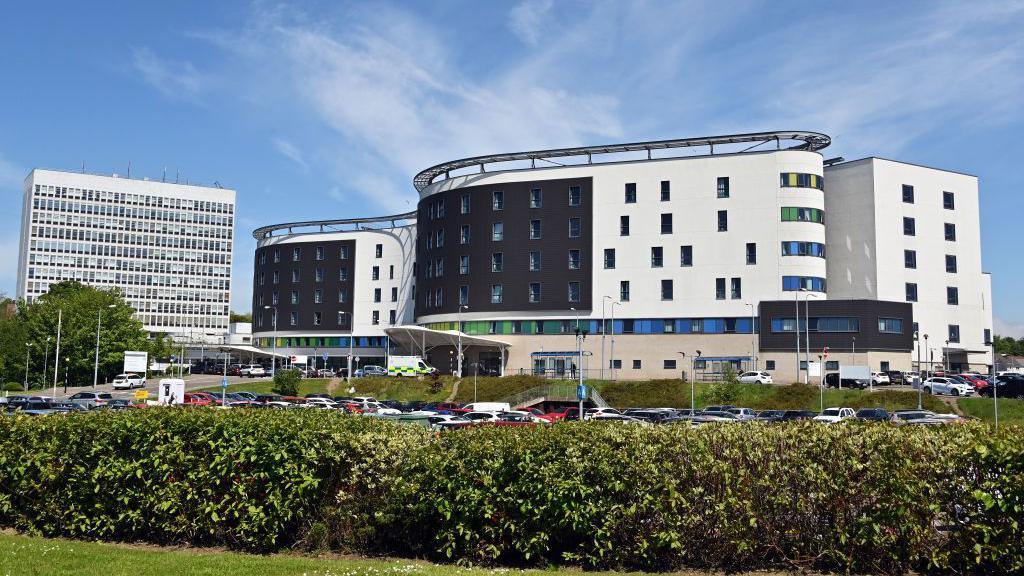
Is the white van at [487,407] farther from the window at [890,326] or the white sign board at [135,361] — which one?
the white sign board at [135,361]

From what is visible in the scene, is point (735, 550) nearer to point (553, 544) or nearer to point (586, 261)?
point (553, 544)

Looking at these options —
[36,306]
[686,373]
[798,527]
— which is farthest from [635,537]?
[36,306]

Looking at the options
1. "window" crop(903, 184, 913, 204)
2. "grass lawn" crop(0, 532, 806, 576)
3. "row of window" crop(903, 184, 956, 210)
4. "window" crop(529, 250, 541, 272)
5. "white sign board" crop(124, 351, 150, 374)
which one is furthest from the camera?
"window" crop(529, 250, 541, 272)

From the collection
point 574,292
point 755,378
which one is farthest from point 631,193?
point 755,378

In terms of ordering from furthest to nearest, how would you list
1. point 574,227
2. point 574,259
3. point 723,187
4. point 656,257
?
point 574,227
point 574,259
point 656,257
point 723,187

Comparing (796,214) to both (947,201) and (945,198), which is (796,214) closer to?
(945,198)

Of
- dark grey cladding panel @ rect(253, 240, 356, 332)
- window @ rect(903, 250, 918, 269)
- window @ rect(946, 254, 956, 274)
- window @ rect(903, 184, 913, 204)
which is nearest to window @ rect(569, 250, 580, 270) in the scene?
window @ rect(903, 250, 918, 269)

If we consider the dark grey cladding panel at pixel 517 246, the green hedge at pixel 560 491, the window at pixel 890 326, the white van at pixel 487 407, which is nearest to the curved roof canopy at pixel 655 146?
the dark grey cladding panel at pixel 517 246

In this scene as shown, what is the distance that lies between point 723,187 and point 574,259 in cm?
1662

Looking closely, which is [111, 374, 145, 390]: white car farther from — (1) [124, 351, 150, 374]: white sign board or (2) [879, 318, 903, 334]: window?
(2) [879, 318, 903, 334]: window

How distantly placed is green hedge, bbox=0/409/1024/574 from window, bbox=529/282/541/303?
73769 mm

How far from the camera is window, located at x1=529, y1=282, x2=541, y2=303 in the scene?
88.0 metres

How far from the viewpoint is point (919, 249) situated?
271ft

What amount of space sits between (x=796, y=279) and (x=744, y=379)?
1220cm
